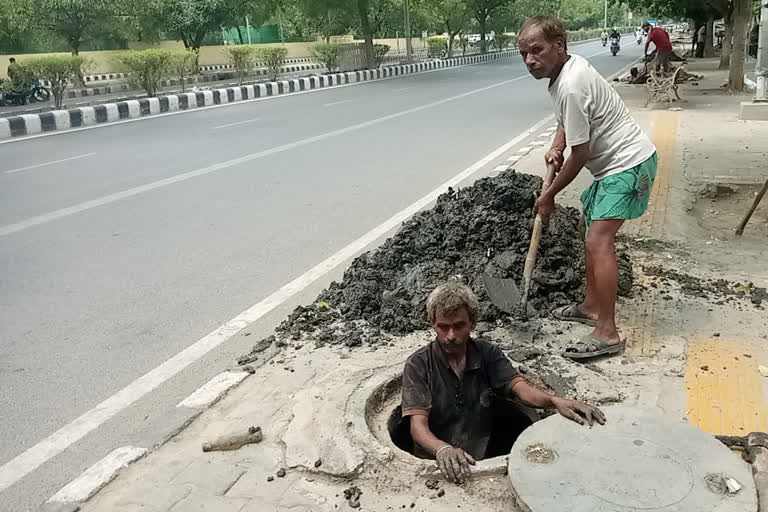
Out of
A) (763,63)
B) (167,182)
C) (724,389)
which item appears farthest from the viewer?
(763,63)

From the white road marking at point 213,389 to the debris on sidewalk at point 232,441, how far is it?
416 millimetres

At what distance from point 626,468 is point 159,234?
4872mm

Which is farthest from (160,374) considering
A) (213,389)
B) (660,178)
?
(660,178)

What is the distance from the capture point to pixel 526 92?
61.0 feet

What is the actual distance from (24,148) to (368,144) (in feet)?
19.8

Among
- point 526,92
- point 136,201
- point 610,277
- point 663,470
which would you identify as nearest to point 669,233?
point 610,277

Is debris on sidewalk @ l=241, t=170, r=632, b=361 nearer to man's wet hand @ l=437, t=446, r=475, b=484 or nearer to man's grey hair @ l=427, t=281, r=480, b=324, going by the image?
man's grey hair @ l=427, t=281, r=480, b=324

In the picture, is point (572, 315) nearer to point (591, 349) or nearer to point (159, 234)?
point (591, 349)

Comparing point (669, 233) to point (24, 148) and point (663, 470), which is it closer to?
point (663, 470)

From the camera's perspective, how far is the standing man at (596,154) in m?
3.20

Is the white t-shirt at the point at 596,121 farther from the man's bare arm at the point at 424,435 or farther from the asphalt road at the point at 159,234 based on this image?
the asphalt road at the point at 159,234

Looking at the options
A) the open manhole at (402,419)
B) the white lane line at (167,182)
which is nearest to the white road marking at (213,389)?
the open manhole at (402,419)

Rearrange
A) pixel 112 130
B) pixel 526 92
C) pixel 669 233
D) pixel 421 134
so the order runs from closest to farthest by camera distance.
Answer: pixel 669 233, pixel 421 134, pixel 112 130, pixel 526 92

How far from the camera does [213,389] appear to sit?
3.43 metres
